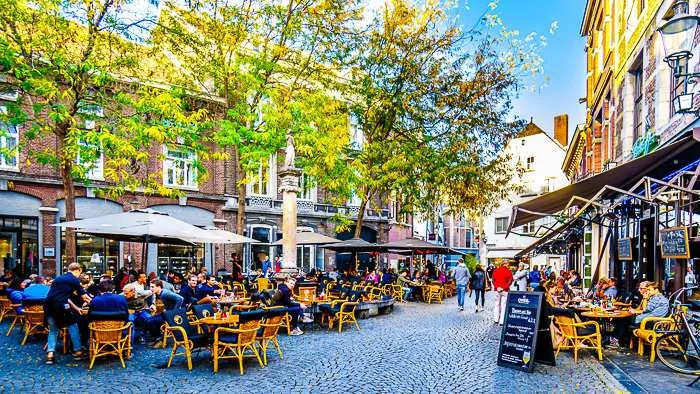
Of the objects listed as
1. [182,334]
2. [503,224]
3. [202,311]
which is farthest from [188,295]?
[503,224]

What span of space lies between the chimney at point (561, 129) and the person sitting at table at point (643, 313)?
132 feet

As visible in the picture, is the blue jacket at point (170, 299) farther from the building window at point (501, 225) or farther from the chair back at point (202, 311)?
the building window at point (501, 225)

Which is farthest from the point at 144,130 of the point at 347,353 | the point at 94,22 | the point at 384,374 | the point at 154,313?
the point at 384,374

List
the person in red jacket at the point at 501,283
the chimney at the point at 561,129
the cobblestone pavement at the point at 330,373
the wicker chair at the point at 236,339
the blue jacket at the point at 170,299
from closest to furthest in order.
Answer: the cobblestone pavement at the point at 330,373 → the wicker chair at the point at 236,339 → the blue jacket at the point at 170,299 → the person in red jacket at the point at 501,283 → the chimney at the point at 561,129

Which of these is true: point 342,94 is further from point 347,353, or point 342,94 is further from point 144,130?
point 347,353

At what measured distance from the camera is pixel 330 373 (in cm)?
802

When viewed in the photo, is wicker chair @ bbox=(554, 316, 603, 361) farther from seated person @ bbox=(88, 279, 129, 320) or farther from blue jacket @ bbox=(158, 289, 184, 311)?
seated person @ bbox=(88, 279, 129, 320)

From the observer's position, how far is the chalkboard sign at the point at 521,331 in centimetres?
819

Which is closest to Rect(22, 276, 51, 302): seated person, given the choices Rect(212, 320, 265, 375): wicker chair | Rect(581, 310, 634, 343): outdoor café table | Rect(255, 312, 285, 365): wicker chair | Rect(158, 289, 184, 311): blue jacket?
Rect(158, 289, 184, 311): blue jacket

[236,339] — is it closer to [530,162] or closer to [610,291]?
[610,291]

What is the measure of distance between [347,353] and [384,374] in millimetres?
1638

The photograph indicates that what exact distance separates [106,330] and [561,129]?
4774 cm

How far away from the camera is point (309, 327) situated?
1260cm

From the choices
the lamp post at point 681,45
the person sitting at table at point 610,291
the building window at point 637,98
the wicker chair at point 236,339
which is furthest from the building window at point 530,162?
the wicker chair at point 236,339
